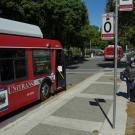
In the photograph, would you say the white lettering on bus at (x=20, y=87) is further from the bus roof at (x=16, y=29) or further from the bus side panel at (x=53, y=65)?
the bus side panel at (x=53, y=65)

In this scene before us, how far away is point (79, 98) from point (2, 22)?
4964 millimetres

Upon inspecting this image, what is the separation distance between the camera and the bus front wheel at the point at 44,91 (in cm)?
1215

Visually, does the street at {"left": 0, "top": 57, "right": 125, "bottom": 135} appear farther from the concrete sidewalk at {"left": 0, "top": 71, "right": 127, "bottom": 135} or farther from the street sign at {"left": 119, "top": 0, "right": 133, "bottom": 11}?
the street sign at {"left": 119, "top": 0, "right": 133, "bottom": 11}

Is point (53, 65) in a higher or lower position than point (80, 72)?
higher

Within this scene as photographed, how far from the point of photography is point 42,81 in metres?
12.1

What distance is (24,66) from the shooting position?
34.3 feet

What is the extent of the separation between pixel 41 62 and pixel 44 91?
130 centimetres

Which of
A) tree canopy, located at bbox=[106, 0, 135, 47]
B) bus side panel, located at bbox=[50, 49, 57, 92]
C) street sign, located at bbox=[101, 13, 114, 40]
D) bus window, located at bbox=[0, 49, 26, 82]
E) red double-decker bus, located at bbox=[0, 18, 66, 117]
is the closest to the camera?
street sign, located at bbox=[101, 13, 114, 40]

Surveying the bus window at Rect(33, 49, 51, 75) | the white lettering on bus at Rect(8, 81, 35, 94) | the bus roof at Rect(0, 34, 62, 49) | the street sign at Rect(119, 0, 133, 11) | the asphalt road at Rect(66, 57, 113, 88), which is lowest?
the asphalt road at Rect(66, 57, 113, 88)

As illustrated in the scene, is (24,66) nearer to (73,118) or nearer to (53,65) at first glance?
(73,118)

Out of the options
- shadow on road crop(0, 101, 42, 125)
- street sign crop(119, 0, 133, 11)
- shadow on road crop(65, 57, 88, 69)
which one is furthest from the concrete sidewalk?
shadow on road crop(65, 57, 88, 69)

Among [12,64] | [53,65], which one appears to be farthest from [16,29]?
[53,65]

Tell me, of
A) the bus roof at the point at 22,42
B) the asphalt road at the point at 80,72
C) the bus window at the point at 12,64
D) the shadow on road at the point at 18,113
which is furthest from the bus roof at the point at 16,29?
the asphalt road at the point at 80,72

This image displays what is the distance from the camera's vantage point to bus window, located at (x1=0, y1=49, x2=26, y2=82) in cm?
907
